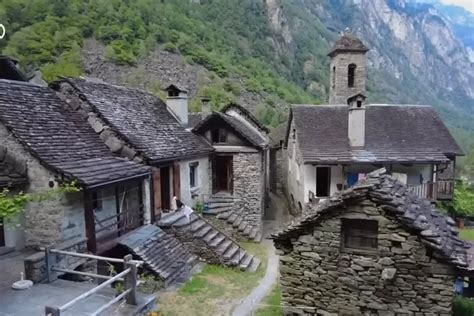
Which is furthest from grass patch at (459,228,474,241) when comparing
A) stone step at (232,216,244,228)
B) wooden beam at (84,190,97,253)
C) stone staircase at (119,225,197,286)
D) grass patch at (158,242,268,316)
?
wooden beam at (84,190,97,253)

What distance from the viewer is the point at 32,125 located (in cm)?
1099

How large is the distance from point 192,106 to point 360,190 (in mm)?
36379

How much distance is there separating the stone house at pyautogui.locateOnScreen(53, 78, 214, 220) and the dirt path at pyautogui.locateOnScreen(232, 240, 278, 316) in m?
4.76

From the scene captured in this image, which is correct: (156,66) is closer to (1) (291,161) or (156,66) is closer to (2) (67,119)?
(1) (291,161)

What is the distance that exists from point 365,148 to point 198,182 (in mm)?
8573

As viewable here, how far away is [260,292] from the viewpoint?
37.3ft

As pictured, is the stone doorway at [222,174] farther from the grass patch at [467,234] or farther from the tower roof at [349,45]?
the grass patch at [467,234]

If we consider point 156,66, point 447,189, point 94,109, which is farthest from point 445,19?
point 94,109

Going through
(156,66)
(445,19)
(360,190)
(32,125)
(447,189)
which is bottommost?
(447,189)

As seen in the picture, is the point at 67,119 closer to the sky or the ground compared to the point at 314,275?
closer to the sky

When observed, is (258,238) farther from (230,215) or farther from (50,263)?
(50,263)

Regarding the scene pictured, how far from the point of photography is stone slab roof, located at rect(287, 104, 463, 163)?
1852 centimetres

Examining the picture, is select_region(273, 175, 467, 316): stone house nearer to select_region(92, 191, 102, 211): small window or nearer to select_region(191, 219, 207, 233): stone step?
select_region(191, 219, 207, 233): stone step

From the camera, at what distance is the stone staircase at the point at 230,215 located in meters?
16.9
